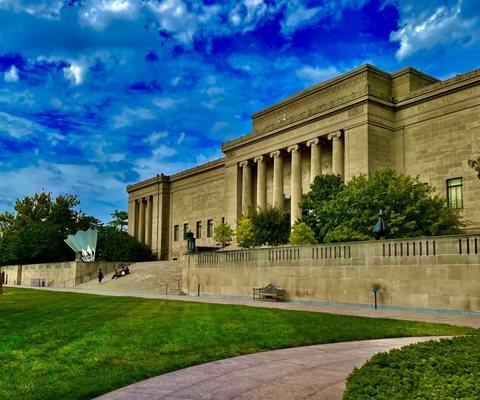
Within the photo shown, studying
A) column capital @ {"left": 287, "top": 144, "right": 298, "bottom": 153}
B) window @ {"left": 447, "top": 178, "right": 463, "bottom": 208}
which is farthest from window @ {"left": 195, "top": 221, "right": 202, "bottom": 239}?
window @ {"left": 447, "top": 178, "right": 463, "bottom": 208}

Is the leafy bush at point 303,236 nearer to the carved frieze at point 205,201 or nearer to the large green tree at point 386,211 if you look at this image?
the large green tree at point 386,211

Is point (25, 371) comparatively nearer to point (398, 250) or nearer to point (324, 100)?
point (398, 250)

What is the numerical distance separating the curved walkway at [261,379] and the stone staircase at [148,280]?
1150 inches

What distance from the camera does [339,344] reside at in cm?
1094

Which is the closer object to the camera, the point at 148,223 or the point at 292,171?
the point at 292,171

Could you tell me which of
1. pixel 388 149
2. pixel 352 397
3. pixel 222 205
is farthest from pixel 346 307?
pixel 222 205

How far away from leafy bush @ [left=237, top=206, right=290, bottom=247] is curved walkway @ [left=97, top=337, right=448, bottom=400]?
36922 millimetres

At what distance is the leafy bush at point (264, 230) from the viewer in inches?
1845

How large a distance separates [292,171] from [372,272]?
31889 mm

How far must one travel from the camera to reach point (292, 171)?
54156 millimetres

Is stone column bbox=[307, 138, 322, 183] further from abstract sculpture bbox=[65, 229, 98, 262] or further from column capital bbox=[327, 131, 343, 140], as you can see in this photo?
abstract sculpture bbox=[65, 229, 98, 262]

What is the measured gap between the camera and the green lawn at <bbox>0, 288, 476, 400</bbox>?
24.1ft

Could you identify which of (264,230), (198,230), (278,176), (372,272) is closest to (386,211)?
(372,272)

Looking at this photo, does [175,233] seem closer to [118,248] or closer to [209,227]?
Result: [209,227]
